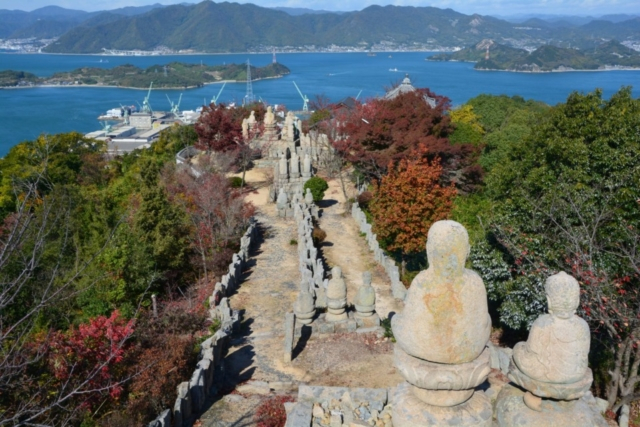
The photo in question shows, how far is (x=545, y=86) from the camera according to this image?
124 meters

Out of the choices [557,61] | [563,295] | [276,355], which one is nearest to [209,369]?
[276,355]

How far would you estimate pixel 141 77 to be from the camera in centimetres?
14662

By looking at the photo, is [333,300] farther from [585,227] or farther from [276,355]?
[585,227]

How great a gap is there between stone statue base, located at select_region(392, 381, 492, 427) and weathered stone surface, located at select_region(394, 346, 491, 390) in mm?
228

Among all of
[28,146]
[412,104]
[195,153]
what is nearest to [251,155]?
[195,153]

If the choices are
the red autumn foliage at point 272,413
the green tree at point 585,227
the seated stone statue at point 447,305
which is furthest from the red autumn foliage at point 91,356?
the green tree at point 585,227

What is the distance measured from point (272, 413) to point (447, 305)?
277 inches

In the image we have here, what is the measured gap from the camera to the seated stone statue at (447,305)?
386cm

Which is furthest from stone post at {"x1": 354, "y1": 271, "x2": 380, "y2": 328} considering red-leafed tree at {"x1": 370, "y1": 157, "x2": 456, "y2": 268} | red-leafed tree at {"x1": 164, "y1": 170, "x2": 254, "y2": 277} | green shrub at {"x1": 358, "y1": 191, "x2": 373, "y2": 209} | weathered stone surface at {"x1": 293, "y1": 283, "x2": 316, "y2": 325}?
green shrub at {"x1": 358, "y1": 191, "x2": 373, "y2": 209}

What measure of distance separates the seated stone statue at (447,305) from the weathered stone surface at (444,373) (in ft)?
0.17

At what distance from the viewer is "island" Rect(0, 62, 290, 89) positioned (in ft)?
453

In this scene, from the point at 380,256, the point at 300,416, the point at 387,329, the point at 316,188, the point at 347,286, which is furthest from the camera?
the point at 316,188

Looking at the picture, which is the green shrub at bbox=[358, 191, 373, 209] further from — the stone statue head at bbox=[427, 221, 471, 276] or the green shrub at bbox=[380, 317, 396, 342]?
the stone statue head at bbox=[427, 221, 471, 276]

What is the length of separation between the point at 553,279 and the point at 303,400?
5.43m
